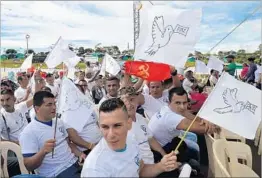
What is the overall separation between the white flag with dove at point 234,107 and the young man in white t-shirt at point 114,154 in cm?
59

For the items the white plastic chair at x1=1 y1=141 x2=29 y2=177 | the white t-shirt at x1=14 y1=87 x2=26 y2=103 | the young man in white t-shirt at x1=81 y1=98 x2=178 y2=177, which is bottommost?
the white plastic chair at x1=1 y1=141 x2=29 y2=177

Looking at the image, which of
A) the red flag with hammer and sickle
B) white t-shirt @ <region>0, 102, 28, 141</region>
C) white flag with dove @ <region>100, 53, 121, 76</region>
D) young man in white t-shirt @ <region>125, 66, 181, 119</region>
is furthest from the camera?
white flag with dove @ <region>100, 53, 121, 76</region>

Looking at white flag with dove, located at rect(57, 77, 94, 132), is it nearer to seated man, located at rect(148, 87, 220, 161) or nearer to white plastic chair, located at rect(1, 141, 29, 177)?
white plastic chair, located at rect(1, 141, 29, 177)

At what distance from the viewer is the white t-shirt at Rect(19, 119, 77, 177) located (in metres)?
3.04

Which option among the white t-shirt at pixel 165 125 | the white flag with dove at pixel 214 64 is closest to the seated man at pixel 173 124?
the white t-shirt at pixel 165 125

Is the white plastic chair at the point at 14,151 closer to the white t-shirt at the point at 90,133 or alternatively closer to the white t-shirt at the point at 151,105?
the white t-shirt at the point at 90,133

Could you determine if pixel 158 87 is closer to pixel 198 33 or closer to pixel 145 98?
pixel 145 98

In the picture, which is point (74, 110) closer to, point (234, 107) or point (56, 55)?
point (234, 107)

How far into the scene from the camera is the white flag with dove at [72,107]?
344cm

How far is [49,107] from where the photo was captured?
342 cm

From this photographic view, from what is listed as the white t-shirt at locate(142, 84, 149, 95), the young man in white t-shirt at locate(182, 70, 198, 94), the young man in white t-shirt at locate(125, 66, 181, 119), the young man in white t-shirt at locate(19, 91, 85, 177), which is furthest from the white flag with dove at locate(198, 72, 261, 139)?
the young man in white t-shirt at locate(182, 70, 198, 94)

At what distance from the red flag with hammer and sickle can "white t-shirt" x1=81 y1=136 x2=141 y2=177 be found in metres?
2.24

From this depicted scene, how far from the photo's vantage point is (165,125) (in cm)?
339

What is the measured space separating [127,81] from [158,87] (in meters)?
0.78
